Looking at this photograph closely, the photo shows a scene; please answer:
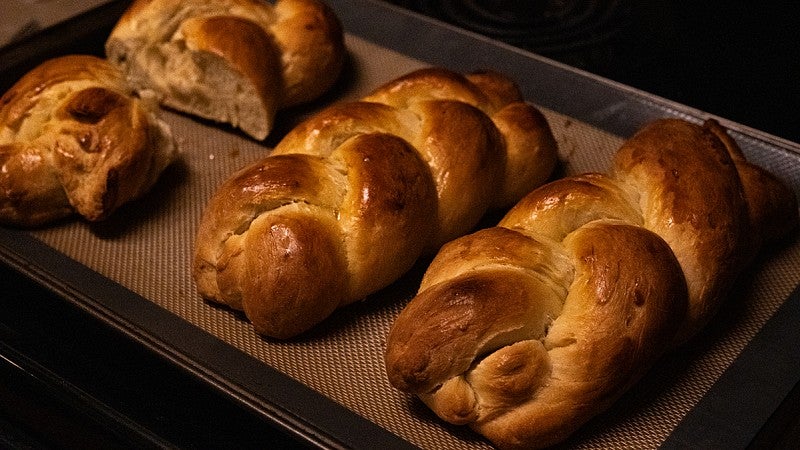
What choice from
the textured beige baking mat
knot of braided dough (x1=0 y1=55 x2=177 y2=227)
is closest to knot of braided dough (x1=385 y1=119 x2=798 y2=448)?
the textured beige baking mat

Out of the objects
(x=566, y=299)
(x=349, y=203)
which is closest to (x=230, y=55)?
(x=349, y=203)

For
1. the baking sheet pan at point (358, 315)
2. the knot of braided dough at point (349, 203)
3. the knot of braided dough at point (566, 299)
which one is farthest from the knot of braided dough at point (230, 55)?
the knot of braided dough at point (566, 299)

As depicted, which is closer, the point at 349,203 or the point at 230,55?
the point at 349,203

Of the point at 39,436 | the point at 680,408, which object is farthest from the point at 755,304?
the point at 39,436

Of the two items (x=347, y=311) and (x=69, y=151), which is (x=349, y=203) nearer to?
(x=347, y=311)

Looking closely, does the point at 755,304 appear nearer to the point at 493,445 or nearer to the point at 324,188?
the point at 493,445

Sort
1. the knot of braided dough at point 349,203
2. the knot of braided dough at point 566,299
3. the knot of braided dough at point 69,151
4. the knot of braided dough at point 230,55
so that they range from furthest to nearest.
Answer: the knot of braided dough at point 230,55, the knot of braided dough at point 69,151, the knot of braided dough at point 349,203, the knot of braided dough at point 566,299

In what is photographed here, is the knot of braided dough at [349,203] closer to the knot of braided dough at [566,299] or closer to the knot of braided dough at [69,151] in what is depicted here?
the knot of braided dough at [566,299]
